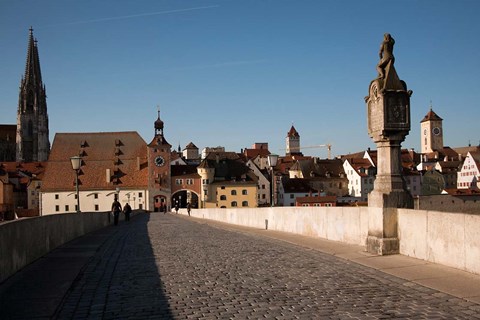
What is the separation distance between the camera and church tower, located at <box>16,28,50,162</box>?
17175cm

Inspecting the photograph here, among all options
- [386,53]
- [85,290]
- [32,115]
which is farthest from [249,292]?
[32,115]

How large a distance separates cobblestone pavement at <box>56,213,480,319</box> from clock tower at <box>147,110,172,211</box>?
355ft

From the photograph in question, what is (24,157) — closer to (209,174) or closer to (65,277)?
(209,174)

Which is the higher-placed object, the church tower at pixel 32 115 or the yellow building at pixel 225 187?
the church tower at pixel 32 115

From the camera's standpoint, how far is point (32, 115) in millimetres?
172375

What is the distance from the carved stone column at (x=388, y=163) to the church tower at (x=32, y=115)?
559 ft

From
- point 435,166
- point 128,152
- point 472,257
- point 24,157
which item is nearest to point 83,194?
point 128,152

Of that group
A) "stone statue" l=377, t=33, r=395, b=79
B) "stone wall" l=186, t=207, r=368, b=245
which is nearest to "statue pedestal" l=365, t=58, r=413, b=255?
"stone statue" l=377, t=33, r=395, b=79

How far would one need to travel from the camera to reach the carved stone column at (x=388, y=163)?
39.2 ft

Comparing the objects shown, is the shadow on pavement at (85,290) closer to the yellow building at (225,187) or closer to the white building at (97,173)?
the white building at (97,173)

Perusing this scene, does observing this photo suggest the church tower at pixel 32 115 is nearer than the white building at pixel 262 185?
No

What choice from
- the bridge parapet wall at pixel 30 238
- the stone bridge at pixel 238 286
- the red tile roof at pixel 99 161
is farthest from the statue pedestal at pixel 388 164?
the red tile roof at pixel 99 161

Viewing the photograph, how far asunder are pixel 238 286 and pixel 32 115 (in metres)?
174

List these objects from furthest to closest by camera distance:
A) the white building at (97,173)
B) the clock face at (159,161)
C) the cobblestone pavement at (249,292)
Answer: the clock face at (159,161)
the white building at (97,173)
the cobblestone pavement at (249,292)
